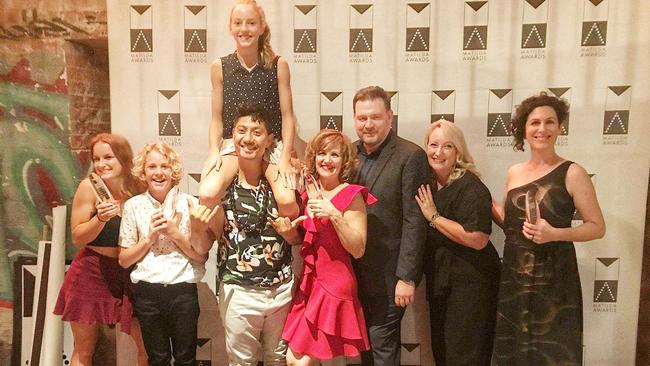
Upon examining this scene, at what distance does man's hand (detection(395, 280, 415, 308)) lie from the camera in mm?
2410

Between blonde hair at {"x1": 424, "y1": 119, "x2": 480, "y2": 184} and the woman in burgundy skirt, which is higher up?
blonde hair at {"x1": 424, "y1": 119, "x2": 480, "y2": 184}

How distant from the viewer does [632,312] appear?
2.97 m

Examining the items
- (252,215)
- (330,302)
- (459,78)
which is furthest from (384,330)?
(459,78)

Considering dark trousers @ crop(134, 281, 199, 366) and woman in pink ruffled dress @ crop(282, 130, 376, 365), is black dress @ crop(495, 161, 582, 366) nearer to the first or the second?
woman in pink ruffled dress @ crop(282, 130, 376, 365)

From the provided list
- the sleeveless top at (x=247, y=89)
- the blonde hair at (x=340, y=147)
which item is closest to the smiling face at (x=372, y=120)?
the blonde hair at (x=340, y=147)

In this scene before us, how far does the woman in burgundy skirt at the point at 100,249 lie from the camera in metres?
2.55

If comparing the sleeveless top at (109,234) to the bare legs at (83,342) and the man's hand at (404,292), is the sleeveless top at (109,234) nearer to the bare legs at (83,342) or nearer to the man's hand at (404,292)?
the bare legs at (83,342)

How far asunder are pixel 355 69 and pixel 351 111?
9.8 inches

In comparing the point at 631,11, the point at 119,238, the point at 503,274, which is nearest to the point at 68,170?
the point at 119,238

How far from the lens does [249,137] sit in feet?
7.49

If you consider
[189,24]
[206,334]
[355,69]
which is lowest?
[206,334]

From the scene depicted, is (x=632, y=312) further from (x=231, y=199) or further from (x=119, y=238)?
(x=119, y=238)

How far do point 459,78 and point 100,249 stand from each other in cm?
221

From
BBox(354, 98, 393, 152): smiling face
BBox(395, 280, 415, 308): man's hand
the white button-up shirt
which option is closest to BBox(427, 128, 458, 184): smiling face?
BBox(354, 98, 393, 152): smiling face
